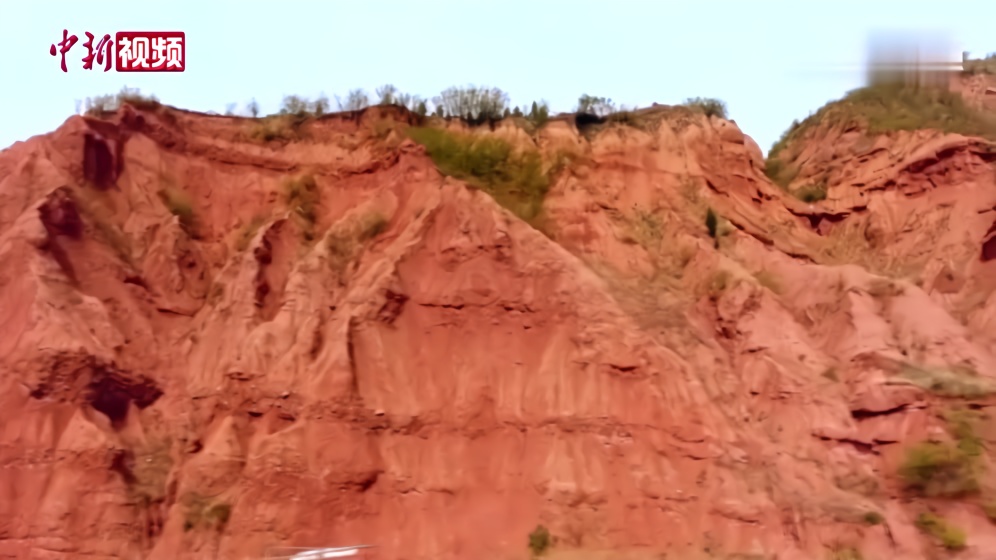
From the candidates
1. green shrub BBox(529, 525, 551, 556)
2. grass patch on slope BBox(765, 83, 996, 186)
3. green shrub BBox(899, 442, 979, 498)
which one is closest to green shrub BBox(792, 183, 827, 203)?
grass patch on slope BBox(765, 83, 996, 186)

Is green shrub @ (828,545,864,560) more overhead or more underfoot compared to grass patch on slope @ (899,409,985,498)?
more underfoot

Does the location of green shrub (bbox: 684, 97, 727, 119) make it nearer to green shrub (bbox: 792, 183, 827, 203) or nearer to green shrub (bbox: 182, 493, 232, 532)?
green shrub (bbox: 792, 183, 827, 203)

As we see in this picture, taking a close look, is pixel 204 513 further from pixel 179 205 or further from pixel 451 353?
pixel 179 205

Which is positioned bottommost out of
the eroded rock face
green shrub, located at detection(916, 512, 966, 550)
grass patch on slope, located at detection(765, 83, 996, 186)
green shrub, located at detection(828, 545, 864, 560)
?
green shrub, located at detection(828, 545, 864, 560)

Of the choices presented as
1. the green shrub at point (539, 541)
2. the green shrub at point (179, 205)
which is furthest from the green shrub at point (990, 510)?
the green shrub at point (179, 205)

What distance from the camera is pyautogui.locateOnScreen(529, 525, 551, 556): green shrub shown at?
21984 mm

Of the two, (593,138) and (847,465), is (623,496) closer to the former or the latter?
(847,465)

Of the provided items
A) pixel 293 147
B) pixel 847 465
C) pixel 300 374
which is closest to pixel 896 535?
pixel 847 465

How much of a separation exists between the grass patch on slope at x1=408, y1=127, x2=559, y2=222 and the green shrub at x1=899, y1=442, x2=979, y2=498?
11995mm

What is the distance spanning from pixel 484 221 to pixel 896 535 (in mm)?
12732

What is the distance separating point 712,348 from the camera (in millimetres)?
25312

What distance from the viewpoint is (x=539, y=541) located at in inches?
868

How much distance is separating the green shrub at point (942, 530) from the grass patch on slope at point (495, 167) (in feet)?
42.2

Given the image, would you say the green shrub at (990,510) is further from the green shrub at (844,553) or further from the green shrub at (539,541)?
the green shrub at (539,541)
